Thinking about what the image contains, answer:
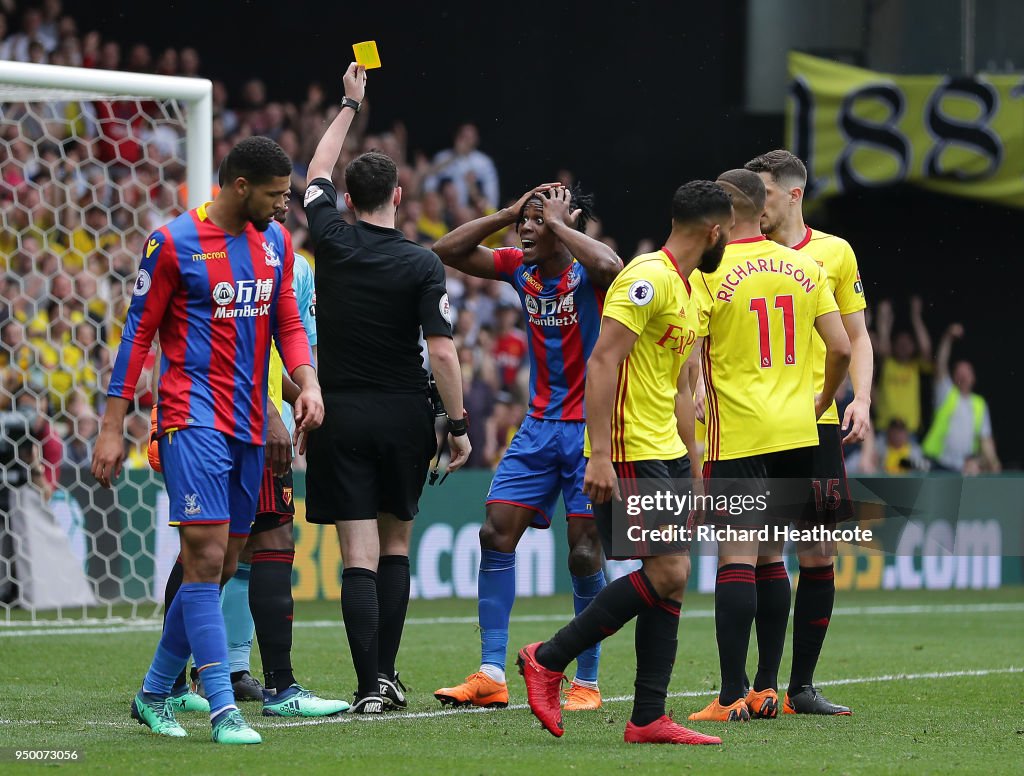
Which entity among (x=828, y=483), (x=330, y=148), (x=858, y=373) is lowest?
(x=828, y=483)

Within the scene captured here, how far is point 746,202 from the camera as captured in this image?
20.7ft

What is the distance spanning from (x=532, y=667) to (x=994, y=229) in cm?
1489

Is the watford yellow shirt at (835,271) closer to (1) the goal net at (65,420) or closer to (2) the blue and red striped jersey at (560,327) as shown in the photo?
(2) the blue and red striped jersey at (560,327)

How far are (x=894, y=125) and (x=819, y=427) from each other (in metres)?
12.0

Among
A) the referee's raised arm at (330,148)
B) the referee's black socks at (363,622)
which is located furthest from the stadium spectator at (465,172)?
the referee's black socks at (363,622)

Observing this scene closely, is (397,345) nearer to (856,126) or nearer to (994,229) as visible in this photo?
(856,126)

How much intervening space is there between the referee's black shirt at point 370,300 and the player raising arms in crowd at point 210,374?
2.41ft

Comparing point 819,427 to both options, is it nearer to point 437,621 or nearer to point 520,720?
point 520,720

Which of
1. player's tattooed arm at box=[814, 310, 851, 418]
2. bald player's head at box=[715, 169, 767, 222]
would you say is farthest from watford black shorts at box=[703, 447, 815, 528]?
bald player's head at box=[715, 169, 767, 222]

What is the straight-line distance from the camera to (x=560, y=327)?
6.75 m

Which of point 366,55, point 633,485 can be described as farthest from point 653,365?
point 366,55

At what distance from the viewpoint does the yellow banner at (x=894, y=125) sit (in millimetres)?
17578

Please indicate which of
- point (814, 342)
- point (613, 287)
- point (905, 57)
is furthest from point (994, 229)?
point (613, 287)

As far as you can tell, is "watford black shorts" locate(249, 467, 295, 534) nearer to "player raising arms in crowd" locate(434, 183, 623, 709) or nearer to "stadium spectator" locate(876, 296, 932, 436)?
"player raising arms in crowd" locate(434, 183, 623, 709)
